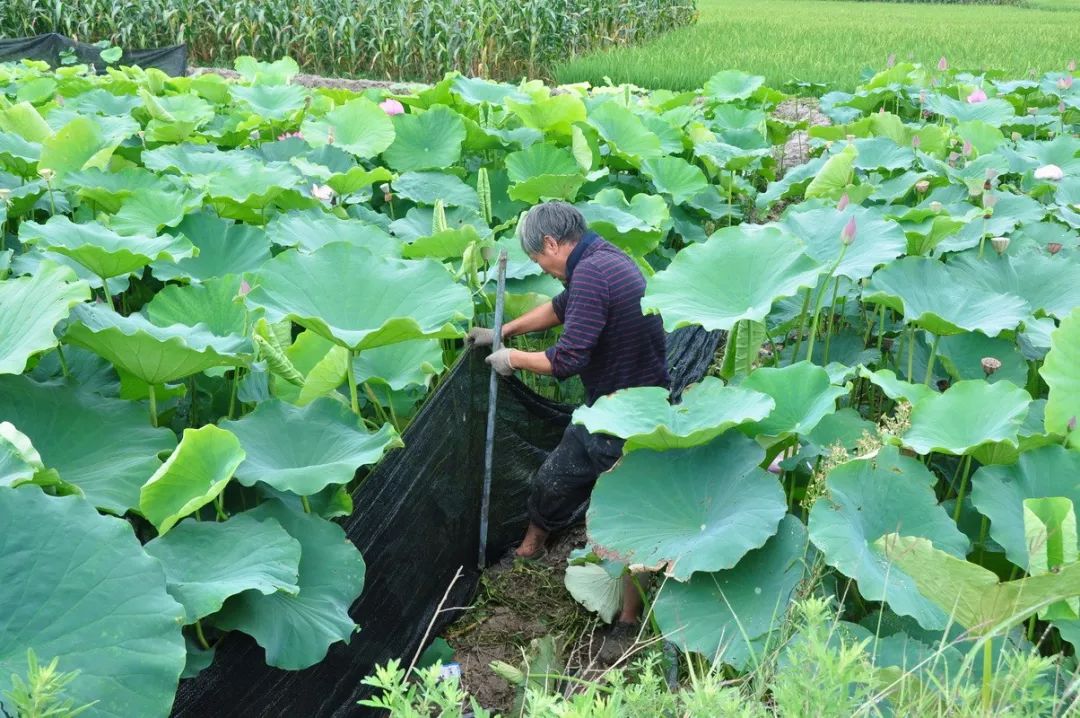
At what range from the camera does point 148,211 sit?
9.41ft

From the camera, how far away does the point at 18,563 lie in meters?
1.38

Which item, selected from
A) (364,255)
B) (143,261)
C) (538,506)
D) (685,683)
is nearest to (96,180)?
(143,261)

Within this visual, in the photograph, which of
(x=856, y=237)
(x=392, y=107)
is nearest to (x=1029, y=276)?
(x=856, y=237)

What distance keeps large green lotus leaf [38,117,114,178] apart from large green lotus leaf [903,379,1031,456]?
2562mm

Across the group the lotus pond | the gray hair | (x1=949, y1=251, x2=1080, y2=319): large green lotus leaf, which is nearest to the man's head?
the gray hair

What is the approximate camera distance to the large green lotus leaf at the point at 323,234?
108 inches

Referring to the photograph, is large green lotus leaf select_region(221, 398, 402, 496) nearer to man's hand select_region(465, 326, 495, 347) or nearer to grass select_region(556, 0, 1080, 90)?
man's hand select_region(465, 326, 495, 347)

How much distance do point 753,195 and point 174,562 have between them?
11.1ft

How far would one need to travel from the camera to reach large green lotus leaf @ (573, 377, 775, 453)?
6.63ft

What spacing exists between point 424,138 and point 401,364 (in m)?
1.69

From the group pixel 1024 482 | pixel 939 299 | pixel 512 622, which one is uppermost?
pixel 939 299

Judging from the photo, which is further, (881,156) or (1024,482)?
(881,156)

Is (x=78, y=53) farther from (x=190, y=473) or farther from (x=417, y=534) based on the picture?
(x=190, y=473)

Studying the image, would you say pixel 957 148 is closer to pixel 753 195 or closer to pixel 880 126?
pixel 880 126
